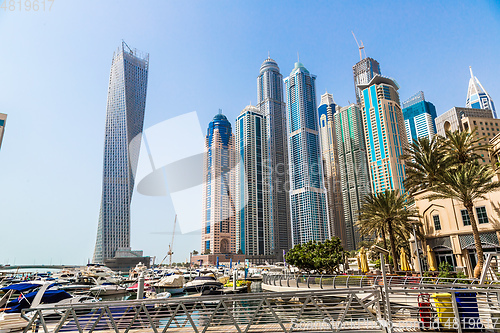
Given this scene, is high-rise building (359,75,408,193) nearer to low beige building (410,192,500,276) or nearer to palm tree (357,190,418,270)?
low beige building (410,192,500,276)

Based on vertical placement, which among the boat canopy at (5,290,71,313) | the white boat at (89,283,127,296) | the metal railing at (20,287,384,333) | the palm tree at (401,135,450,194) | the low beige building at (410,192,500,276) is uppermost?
the palm tree at (401,135,450,194)

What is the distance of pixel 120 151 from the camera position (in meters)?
148

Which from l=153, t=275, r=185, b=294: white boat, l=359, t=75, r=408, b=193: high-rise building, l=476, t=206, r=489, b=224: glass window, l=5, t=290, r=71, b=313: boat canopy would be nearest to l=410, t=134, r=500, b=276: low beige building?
l=476, t=206, r=489, b=224: glass window

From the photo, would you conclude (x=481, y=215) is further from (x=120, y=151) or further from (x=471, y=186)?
(x=120, y=151)

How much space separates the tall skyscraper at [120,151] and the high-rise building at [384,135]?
12000 cm

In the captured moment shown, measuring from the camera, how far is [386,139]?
160m

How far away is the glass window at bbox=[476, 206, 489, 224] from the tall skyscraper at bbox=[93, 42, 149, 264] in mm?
139393

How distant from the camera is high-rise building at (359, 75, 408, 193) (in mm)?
158750

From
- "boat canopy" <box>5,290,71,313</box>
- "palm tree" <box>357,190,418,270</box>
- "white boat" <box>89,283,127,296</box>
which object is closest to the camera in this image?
"boat canopy" <box>5,290,71,313</box>

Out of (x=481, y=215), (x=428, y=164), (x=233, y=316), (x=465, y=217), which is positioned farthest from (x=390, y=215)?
(x=233, y=316)

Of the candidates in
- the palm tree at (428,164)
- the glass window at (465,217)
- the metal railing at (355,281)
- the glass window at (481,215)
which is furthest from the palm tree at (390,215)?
the metal railing at (355,281)

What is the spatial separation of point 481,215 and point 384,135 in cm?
13869

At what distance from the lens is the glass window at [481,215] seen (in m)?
31.5

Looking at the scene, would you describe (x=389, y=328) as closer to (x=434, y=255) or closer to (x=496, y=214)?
(x=496, y=214)
